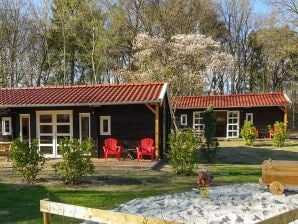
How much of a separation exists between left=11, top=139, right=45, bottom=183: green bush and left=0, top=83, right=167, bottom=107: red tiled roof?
18.5 feet

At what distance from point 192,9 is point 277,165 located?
2937 cm

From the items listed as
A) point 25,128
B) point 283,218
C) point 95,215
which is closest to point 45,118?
point 25,128

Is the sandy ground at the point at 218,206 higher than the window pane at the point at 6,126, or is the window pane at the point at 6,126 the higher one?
the window pane at the point at 6,126

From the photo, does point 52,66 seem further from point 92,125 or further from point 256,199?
point 256,199

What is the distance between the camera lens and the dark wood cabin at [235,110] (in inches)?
1181

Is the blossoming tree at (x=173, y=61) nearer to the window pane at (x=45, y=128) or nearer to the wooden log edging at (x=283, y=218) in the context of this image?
the window pane at (x=45, y=128)

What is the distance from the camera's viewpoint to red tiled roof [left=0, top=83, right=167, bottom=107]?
16.9 metres

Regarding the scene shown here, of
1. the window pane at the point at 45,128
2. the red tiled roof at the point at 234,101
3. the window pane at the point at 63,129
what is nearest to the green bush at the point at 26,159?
the window pane at the point at 63,129

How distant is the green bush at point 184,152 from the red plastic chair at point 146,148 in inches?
135

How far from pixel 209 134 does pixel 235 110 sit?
1525 centimetres

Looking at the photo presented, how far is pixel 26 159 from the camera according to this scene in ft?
37.0

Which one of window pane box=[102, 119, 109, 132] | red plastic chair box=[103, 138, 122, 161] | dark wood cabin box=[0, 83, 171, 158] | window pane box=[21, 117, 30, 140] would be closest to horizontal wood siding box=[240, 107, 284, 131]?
dark wood cabin box=[0, 83, 171, 158]

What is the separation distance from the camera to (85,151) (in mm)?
11172

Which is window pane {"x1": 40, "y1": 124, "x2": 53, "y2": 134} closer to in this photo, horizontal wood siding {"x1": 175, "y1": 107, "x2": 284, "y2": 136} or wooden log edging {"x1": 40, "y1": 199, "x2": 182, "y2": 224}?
wooden log edging {"x1": 40, "y1": 199, "x2": 182, "y2": 224}
